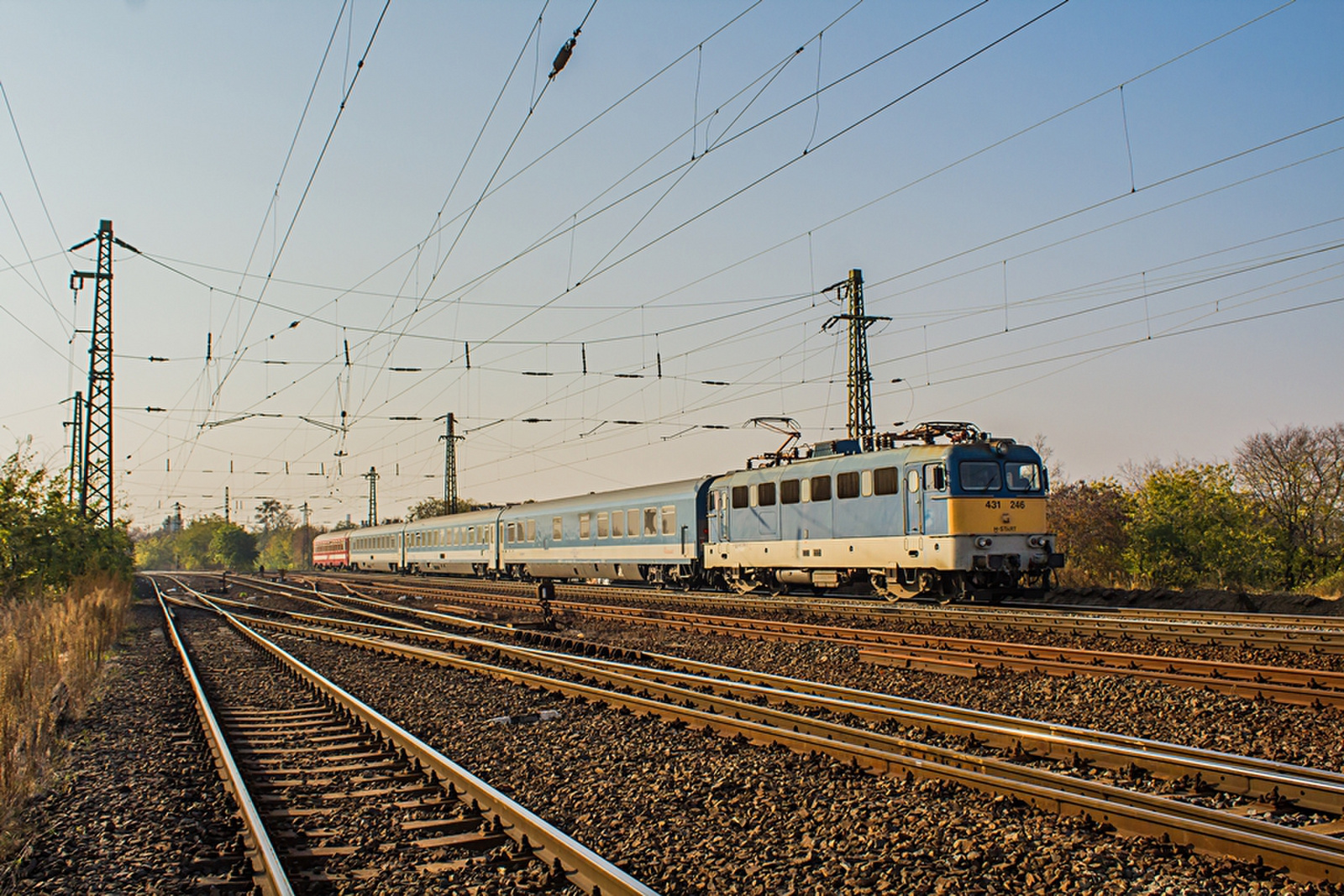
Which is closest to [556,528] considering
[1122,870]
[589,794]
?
[589,794]

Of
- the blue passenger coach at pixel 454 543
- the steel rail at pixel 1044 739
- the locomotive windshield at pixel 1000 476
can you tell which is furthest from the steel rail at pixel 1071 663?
the blue passenger coach at pixel 454 543

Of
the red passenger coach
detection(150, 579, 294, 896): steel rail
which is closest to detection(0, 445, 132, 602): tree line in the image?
detection(150, 579, 294, 896): steel rail

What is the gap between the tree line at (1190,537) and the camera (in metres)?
24.5

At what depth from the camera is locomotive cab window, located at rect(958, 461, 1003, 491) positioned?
1798cm

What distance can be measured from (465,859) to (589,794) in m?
1.44

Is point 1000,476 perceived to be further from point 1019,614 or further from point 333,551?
point 333,551

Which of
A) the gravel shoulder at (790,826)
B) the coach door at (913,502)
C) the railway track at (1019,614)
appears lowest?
the gravel shoulder at (790,826)

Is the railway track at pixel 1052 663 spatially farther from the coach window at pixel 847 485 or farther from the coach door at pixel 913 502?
the coach window at pixel 847 485

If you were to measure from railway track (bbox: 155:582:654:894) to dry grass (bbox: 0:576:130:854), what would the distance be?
4.69 feet

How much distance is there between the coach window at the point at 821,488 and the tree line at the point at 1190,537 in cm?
1002

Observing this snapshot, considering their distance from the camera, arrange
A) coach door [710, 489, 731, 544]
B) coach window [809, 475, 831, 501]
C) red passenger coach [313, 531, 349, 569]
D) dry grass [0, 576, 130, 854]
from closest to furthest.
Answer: dry grass [0, 576, 130, 854], coach window [809, 475, 831, 501], coach door [710, 489, 731, 544], red passenger coach [313, 531, 349, 569]

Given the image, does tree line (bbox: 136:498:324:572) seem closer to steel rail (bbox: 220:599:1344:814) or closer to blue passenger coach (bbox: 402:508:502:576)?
blue passenger coach (bbox: 402:508:502:576)

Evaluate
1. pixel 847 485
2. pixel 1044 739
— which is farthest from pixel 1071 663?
pixel 847 485

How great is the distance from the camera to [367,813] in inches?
263
